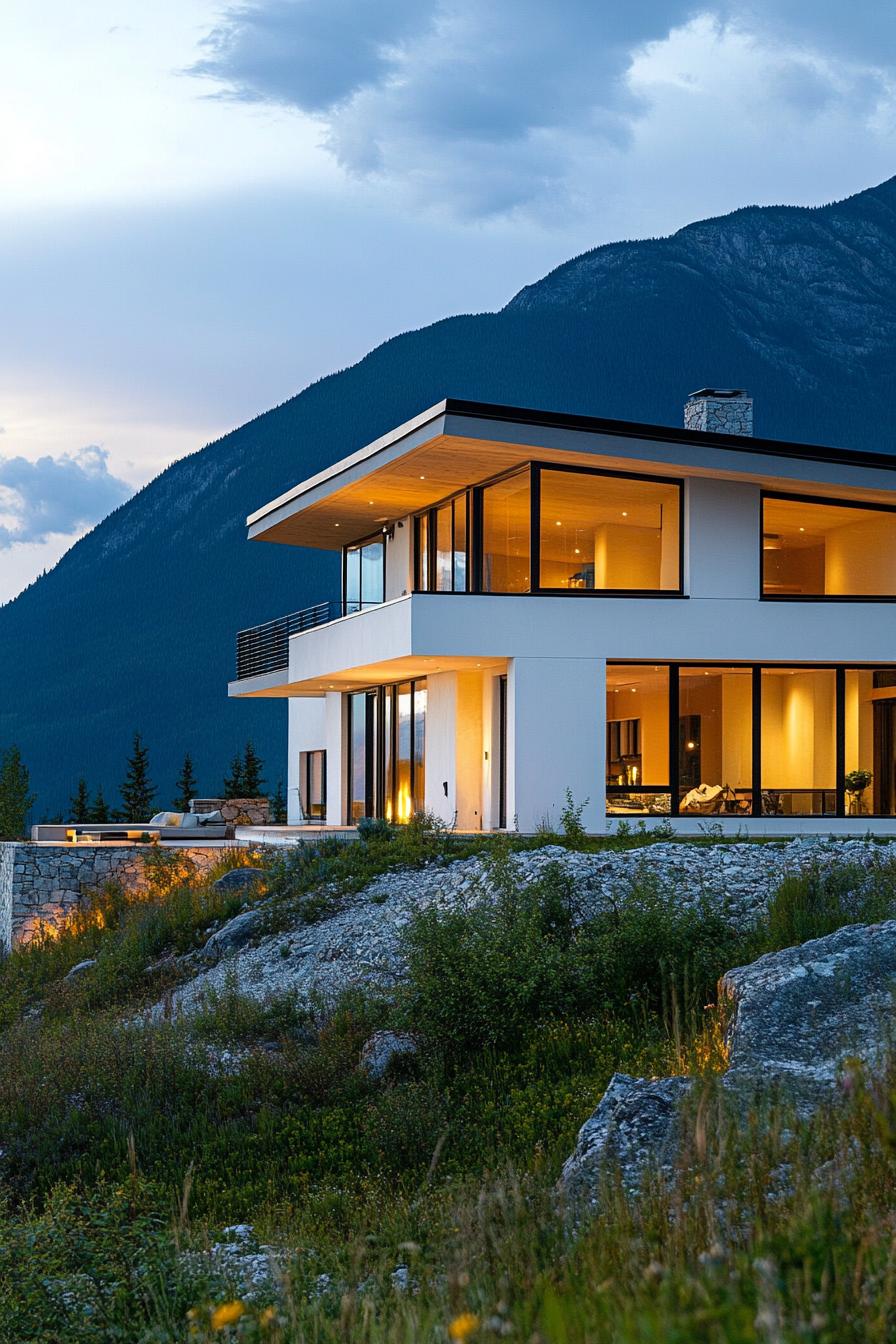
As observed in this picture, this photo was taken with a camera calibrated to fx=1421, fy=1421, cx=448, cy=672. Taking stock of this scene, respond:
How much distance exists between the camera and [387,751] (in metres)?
28.5

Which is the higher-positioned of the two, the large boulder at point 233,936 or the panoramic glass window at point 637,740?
the panoramic glass window at point 637,740

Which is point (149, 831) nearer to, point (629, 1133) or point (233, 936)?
point (233, 936)

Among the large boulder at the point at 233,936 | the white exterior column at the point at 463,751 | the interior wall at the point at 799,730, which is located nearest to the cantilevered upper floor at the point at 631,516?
the interior wall at the point at 799,730

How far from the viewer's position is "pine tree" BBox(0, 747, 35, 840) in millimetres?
42344

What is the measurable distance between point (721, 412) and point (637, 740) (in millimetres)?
7864

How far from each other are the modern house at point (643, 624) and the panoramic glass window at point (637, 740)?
33 mm

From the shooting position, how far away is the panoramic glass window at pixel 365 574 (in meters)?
29.8

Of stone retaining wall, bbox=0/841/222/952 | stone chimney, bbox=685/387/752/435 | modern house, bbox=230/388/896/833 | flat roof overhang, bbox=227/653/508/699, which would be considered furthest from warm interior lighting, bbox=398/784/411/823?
stone chimney, bbox=685/387/752/435

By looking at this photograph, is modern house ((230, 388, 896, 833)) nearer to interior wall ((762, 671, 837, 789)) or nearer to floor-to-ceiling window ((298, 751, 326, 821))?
interior wall ((762, 671, 837, 789))

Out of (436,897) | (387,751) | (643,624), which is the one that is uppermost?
(643,624)

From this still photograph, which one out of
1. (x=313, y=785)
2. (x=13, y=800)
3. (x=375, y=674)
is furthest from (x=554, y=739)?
(x=13, y=800)

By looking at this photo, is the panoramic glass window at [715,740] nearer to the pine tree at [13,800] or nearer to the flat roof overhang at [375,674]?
the flat roof overhang at [375,674]

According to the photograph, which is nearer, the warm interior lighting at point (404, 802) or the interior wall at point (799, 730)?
the interior wall at point (799, 730)

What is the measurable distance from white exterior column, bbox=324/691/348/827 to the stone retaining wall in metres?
7.90
